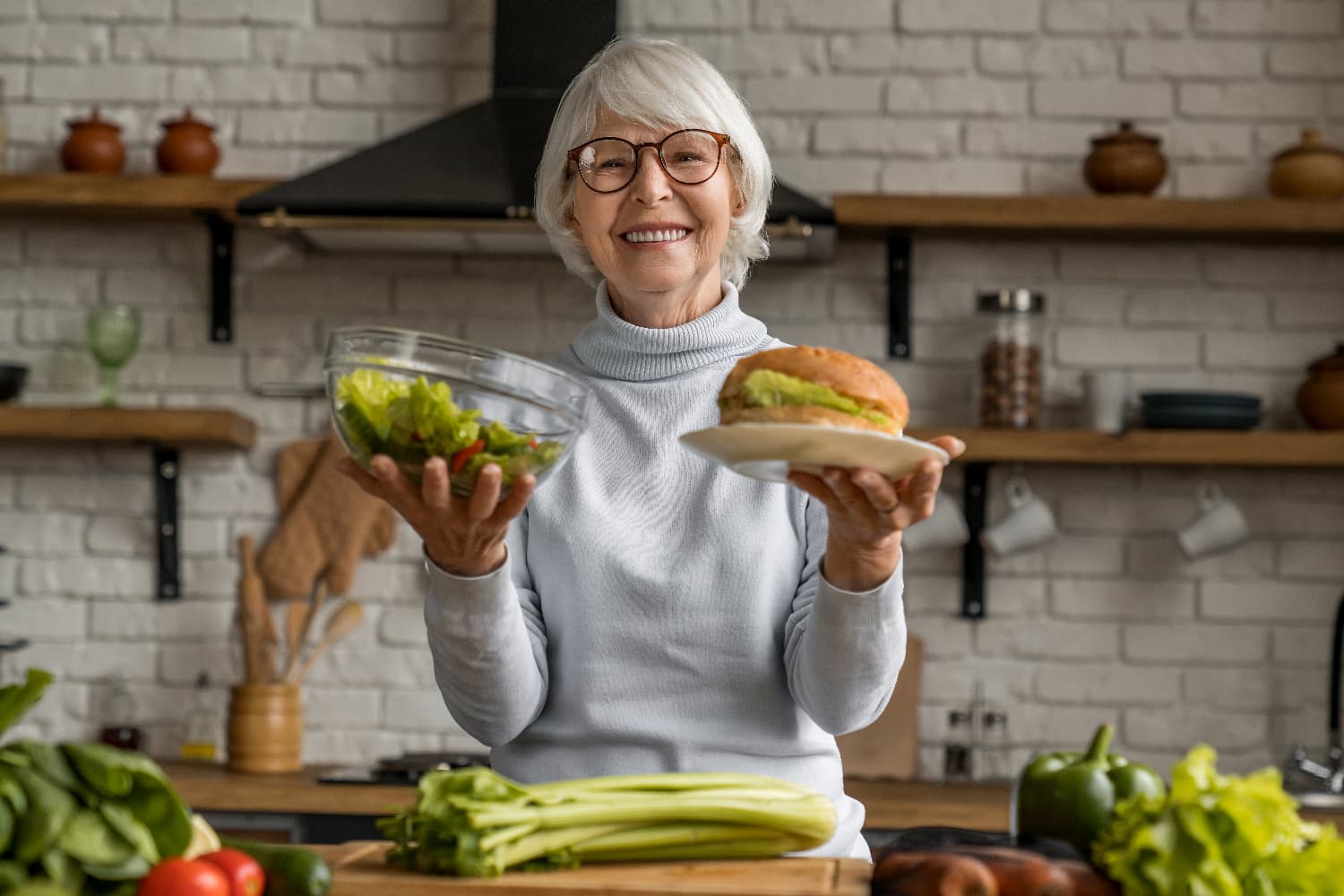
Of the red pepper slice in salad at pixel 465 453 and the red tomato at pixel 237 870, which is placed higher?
the red pepper slice in salad at pixel 465 453

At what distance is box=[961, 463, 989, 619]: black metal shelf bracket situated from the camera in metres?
3.31

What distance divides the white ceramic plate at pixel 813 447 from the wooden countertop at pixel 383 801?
1.67 metres

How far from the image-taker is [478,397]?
1.18m

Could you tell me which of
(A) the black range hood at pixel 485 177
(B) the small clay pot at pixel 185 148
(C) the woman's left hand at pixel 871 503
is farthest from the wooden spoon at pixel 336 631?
(C) the woman's left hand at pixel 871 503

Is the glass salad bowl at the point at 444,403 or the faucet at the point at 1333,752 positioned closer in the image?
the glass salad bowl at the point at 444,403

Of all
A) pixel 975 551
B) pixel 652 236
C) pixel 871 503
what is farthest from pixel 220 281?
pixel 871 503

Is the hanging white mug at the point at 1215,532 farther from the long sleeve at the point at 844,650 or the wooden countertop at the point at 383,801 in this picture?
the long sleeve at the point at 844,650

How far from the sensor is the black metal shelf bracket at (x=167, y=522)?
3.37 meters

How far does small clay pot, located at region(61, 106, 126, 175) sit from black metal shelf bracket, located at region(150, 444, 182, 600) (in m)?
0.61

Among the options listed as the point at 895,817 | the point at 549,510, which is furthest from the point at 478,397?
the point at 895,817

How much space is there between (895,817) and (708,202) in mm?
1576

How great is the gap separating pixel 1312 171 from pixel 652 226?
7.06 feet

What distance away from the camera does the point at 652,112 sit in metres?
1.54

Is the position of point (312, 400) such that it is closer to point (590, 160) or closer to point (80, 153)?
point (80, 153)
